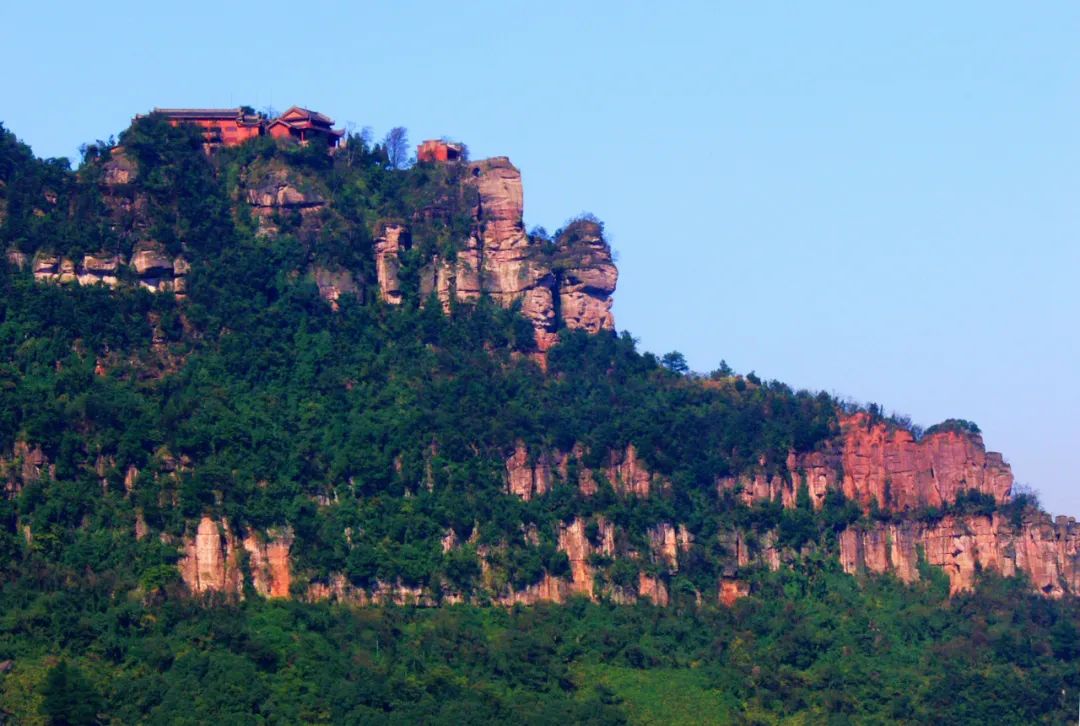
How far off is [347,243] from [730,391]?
576 inches

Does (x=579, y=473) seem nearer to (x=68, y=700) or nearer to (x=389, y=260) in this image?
(x=389, y=260)

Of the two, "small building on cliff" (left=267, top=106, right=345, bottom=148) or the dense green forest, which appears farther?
"small building on cliff" (left=267, top=106, right=345, bottom=148)

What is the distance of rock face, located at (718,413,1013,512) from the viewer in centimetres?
10275

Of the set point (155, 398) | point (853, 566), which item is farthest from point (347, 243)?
point (853, 566)

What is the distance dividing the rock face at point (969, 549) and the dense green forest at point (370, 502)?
2.78 ft

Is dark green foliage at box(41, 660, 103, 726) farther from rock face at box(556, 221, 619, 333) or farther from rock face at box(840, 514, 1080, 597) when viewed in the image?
rock face at box(556, 221, 619, 333)

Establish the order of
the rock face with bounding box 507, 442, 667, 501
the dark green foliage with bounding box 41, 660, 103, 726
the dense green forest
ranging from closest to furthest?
the dark green foliage with bounding box 41, 660, 103, 726, the dense green forest, the rock face with bounding box 507, 442, 667, 501

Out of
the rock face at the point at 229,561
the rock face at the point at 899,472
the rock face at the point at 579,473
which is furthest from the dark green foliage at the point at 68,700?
the rock face at the point at 899,472

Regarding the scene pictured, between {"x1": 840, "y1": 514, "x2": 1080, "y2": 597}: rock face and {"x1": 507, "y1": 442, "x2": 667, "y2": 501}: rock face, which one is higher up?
{"x1": 507, "y1": 442, "x2": 667, "y2": 501}: rock face

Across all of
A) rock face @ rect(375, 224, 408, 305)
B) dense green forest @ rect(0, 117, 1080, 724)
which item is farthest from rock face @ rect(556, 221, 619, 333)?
rock face @ rect(375, 224, 408, 305)

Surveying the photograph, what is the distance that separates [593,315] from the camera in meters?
108

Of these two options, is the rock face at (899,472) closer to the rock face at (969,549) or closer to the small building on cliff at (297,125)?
the rock face at (969,549)

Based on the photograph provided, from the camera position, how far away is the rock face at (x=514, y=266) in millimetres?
106312

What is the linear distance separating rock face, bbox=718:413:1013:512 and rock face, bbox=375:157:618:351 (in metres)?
10.4
